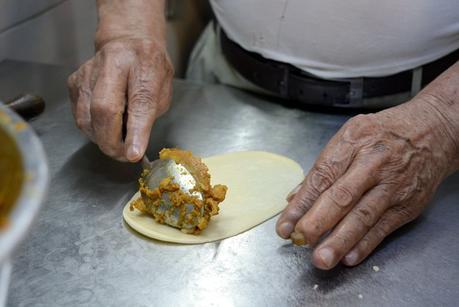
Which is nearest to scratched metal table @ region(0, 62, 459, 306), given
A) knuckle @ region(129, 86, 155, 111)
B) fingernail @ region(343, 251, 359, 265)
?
fingernail @ region(343, 251, 359, 265)

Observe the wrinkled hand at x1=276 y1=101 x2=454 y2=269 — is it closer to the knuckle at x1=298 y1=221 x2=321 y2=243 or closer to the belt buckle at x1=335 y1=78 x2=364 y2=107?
the knuckle at x1=298 y1=221 x2=321 y2=243

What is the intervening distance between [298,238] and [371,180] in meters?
0.13

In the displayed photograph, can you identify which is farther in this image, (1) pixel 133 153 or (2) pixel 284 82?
(2) pixel 284 82

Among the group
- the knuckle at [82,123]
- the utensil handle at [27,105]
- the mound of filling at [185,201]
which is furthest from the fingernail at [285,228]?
the utensil handle at [27,105]

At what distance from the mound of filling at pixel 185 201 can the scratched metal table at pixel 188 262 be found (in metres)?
0.04

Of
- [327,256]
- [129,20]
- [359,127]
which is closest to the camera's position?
[327,256]

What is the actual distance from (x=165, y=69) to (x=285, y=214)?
375 millimetres

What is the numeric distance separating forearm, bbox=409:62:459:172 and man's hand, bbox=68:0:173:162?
399 mm

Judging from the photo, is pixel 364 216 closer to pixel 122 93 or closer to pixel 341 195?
pixel 341 195

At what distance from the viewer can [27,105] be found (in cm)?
104

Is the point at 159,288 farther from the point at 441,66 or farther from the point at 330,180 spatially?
the point at 441,66

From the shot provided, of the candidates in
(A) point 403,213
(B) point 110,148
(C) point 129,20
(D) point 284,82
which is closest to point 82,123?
(B) point 110,148

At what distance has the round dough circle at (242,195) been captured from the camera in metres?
0.82

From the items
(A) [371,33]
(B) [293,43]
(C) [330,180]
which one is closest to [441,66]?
(A) [371,33]
